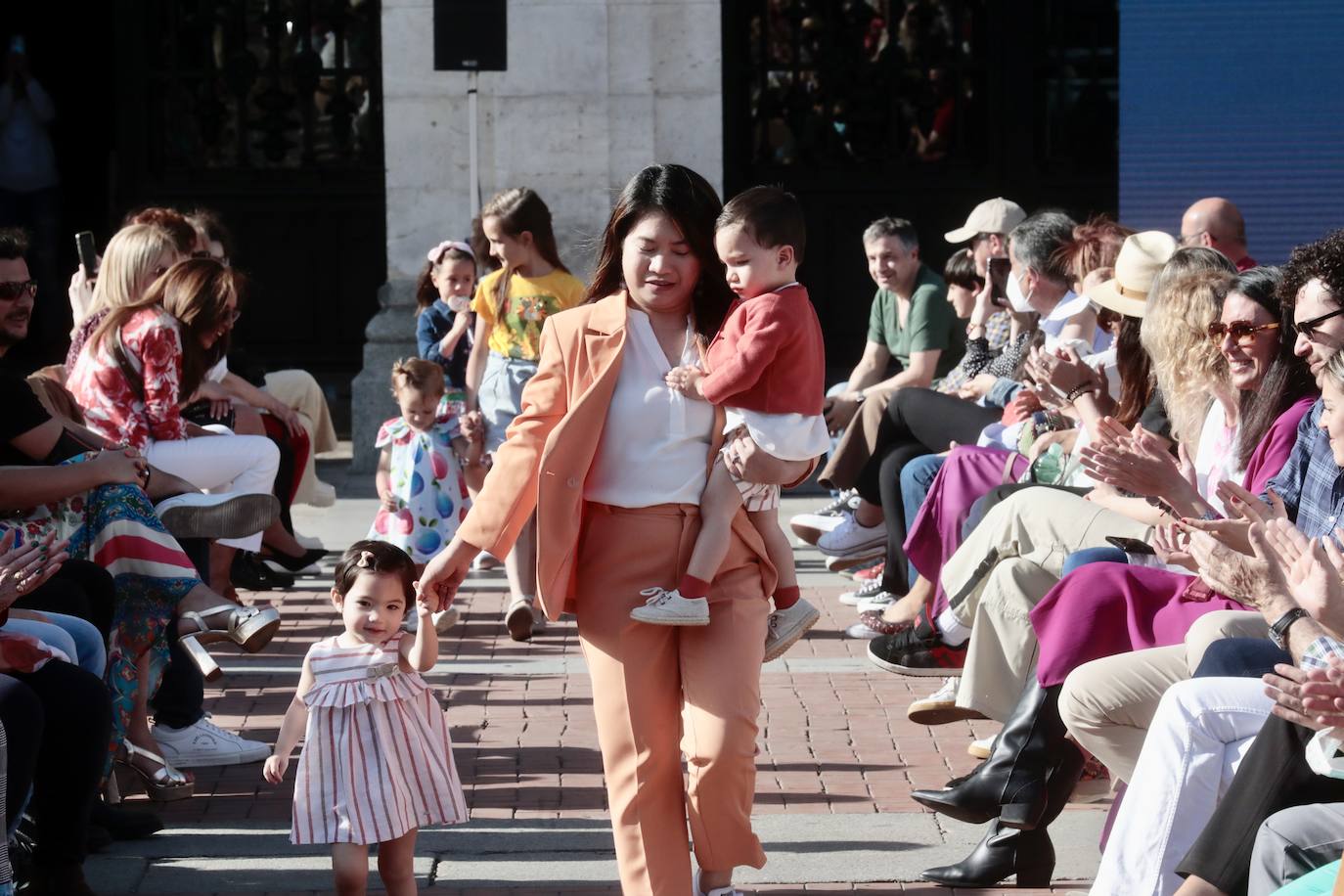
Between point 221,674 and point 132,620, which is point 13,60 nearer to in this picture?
point 221,674

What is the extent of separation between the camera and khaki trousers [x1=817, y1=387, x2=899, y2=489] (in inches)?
314

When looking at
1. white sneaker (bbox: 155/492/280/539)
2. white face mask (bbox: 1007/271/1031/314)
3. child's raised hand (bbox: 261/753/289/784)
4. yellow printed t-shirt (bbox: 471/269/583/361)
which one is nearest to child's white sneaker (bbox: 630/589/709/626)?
child's raised hand (bbox: 261/753/289/784)

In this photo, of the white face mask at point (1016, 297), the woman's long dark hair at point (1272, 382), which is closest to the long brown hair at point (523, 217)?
the white face mask at point (1016, 297)

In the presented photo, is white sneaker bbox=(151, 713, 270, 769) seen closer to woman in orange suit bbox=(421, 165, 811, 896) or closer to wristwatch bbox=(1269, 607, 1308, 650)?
woman in orange suit bbox=(421, 165, 811, 896)

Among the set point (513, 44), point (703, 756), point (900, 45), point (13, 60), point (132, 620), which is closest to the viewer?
point (703, 756)

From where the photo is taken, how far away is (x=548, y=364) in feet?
13.6

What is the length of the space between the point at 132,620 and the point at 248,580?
3.15m

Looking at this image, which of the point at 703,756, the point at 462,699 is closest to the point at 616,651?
the point at 703,756

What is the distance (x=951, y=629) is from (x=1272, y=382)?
5.62ft

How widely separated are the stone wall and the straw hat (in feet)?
17.3

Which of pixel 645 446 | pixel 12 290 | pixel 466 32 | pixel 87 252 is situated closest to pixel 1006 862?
pixel 645 446

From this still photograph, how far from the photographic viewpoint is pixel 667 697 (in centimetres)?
412

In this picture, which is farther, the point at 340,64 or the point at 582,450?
the point at 340,64

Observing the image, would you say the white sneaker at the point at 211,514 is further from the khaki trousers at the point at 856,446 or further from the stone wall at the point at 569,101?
the stone wall at the point at 569,101
